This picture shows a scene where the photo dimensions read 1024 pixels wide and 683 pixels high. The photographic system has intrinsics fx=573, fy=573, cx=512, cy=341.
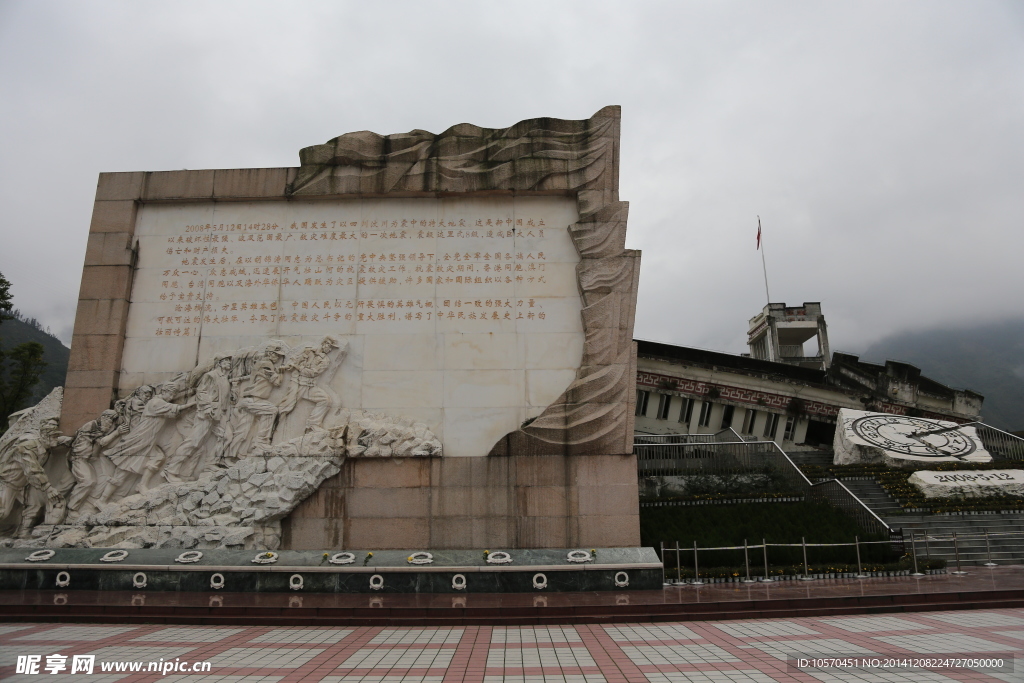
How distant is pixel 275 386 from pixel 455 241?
3.47m

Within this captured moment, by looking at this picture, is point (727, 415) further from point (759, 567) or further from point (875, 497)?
point (759, 567)

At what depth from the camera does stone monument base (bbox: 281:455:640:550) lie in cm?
790

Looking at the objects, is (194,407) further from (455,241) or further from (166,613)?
(455,241)

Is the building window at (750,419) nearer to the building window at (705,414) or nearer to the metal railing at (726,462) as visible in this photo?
the building window at (705,414)

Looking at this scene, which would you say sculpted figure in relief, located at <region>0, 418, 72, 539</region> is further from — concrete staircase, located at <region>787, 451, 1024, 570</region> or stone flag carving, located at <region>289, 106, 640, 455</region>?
concrete staircase, located at <region>787, 451, 1024, 570</region>

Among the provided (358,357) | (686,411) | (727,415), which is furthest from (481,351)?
(727,415)

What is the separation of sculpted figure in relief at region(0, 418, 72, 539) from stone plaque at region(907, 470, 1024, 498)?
14881 millimetres

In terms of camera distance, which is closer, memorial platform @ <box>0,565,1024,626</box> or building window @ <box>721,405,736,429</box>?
memorial platform @ <box>0,565,1024,626</box>

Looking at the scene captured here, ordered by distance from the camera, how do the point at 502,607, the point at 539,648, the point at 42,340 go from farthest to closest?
the point at 42,340, the point at 502,607, the point at 539,648

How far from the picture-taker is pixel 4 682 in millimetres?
4492

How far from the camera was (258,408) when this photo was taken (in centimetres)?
832

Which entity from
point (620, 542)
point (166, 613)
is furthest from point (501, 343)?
point (166, 613)

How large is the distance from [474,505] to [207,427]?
4093mm

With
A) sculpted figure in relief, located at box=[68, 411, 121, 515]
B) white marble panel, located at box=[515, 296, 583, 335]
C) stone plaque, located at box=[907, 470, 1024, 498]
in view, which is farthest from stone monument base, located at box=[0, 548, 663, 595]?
stone plaque, located at box=[907, 470, 1024, 498]
